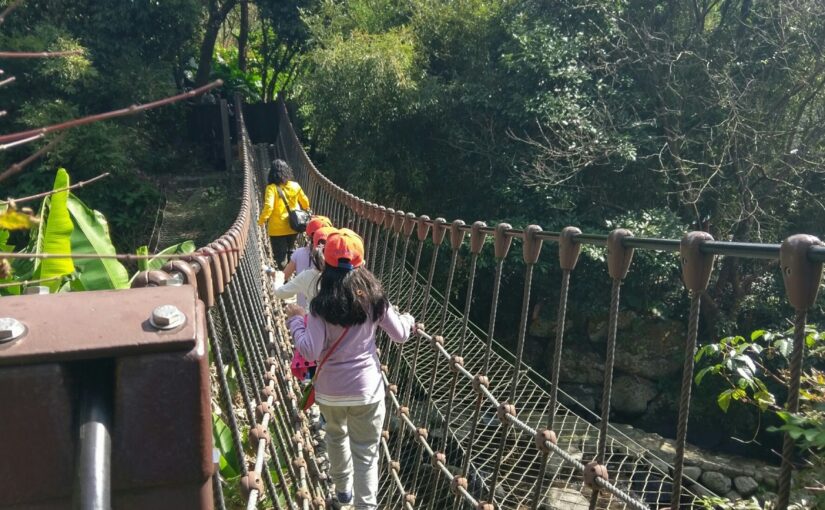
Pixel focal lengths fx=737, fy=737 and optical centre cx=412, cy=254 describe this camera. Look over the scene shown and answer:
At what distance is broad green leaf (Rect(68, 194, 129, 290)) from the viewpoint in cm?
279

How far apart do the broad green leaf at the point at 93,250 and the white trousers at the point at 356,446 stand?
107 cm

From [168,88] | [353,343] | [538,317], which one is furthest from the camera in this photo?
[168,88]

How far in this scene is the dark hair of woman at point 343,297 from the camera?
1.94 meters

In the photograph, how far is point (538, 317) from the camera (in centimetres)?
841

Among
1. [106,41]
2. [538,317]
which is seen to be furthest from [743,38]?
[106,41]

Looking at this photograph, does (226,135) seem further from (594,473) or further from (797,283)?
(797,283)

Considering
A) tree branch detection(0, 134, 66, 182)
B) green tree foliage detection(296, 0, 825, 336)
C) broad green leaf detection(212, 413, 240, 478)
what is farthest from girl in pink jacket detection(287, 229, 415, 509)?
green tree foliage detection(296, 0, 825, 336)

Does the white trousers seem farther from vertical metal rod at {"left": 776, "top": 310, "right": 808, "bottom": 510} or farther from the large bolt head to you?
the large bolt head

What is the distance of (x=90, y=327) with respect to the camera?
16.5 inches

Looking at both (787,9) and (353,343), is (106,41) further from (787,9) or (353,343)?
(353,343)

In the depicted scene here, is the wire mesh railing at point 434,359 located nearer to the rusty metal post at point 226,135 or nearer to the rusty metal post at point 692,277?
the rusty metal post at point 692,277

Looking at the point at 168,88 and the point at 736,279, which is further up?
the point at 168,88

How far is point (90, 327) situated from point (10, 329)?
40mm

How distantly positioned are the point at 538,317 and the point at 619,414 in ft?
4.54
